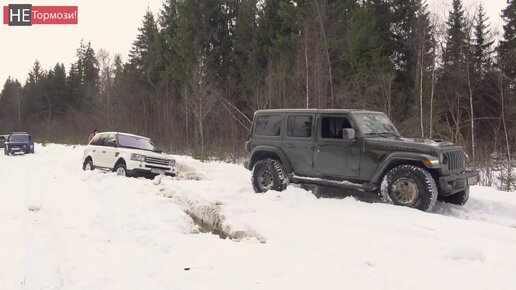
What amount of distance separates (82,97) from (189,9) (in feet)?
143

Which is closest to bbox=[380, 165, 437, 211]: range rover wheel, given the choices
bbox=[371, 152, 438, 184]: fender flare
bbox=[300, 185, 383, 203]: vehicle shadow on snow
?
bbox=[371, 152, 438, 184]: fender flare

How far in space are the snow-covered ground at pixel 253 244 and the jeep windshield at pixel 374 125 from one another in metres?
1.64

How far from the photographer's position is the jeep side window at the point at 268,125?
10.0m

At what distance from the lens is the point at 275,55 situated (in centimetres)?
3123

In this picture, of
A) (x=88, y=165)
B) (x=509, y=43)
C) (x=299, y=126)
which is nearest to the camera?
(x=299, y=126)

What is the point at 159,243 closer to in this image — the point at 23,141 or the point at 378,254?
the point at 378,254

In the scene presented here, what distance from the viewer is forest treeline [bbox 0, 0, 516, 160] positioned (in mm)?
22062

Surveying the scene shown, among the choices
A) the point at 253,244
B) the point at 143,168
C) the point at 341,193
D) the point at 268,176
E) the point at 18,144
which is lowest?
the point at 253,244

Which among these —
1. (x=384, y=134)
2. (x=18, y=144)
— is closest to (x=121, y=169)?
(x=384, y=134)

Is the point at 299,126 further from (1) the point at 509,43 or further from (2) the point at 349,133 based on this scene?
(1) the point at 509,43

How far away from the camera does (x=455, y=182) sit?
770cm

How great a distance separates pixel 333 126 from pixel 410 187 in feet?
6.84

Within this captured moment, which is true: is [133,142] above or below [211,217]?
above

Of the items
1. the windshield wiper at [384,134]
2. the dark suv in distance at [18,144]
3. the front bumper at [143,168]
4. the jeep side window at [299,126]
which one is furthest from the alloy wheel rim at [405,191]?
the dark suv in distance at [18,144]
